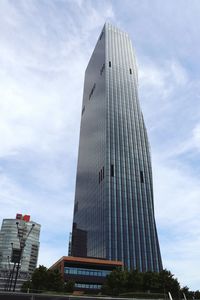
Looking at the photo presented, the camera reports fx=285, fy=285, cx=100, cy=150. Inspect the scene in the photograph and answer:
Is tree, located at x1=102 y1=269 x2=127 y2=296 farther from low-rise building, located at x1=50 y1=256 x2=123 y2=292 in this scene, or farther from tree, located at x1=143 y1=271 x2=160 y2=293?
low-rise building, located at x1=50 y1=256 x2=123 y2=292

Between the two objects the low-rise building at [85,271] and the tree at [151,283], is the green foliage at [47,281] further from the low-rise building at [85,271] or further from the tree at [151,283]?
the low-rise building at [85,271]

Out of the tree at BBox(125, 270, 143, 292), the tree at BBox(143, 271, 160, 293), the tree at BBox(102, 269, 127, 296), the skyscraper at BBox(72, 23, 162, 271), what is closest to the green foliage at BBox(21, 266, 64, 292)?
the tree at BBox(102, 269, 127, 296)

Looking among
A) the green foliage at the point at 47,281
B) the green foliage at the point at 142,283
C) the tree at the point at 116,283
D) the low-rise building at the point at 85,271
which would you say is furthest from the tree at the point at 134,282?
the low-rise building at the point at 85,271

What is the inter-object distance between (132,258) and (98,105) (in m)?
89.0

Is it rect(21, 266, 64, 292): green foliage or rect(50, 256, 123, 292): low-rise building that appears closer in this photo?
rect(21, 266, 64, 292): green foliage

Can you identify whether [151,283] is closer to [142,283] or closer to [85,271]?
[142,283]

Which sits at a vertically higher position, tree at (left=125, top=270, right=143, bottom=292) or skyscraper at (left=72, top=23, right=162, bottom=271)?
skyscraper at (left=72, top=23, right=162, bottom=271)

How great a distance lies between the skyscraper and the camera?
115250 millimetres

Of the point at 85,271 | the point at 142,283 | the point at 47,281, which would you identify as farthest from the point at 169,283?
the point at 85,271

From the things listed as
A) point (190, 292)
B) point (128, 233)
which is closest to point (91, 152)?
point (128, 233)

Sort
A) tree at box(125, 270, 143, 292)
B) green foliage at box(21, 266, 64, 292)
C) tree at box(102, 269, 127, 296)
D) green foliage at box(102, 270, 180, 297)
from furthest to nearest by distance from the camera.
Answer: green foliage at box(21, 266, 64, 292), tree at box(125, 270, 143, 292), tree at box(102, 269, 127, 296), green foliage at box(102, 270, 180, 297)

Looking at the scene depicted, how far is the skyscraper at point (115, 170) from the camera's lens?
115 metres

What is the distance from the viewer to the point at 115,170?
132 metres

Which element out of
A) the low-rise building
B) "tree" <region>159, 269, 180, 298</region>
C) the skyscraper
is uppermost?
the skyscraper
